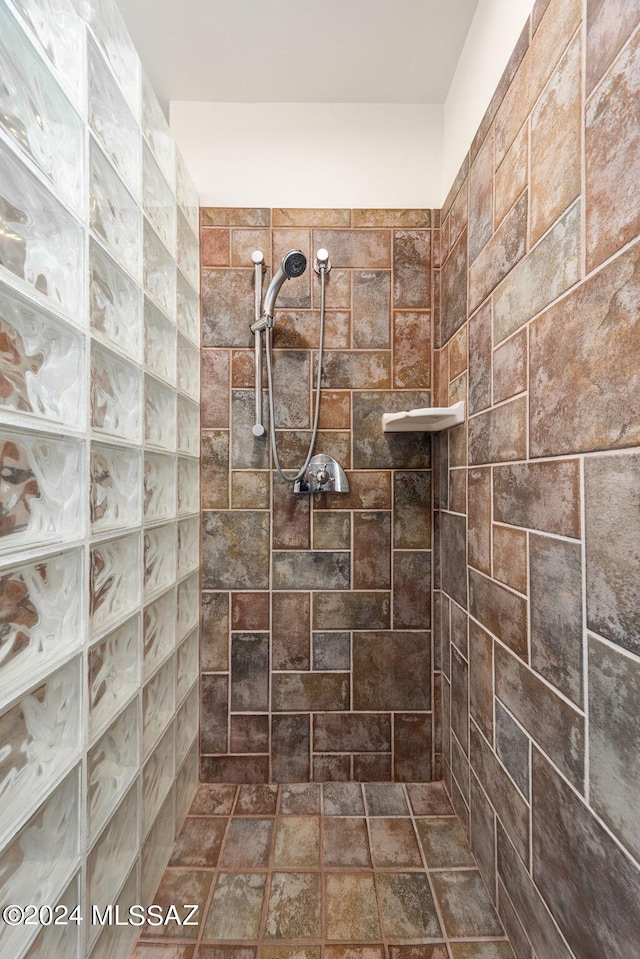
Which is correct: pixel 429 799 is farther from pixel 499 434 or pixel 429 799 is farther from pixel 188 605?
pixel 499 434

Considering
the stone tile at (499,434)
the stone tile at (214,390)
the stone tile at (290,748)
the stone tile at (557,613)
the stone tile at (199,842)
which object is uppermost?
the stone tile at (214,390)

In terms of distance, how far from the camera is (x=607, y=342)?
0.63 meters

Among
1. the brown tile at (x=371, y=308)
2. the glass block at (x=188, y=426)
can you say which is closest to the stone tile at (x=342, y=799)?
the glass block at (x=188, y=426)

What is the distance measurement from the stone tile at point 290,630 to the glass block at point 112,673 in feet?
1.89

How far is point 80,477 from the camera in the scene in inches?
28.9

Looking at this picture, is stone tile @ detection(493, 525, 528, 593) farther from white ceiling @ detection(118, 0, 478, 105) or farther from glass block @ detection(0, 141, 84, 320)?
white ceiling @ detection(118, 0, 478, 105)

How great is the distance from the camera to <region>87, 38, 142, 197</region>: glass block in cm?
78

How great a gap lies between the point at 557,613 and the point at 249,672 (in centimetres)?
104

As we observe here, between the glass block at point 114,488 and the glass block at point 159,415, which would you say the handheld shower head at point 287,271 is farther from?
the glass block at point 114,488

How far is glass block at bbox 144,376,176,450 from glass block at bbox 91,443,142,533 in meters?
0.12

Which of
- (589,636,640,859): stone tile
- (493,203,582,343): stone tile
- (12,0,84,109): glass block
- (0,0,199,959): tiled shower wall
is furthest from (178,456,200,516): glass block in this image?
(589,636,640,859): stone tile

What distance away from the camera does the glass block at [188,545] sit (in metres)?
1.30

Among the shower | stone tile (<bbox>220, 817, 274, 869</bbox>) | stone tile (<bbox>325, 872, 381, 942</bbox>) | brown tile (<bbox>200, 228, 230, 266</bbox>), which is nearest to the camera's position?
stone tile (<bbox>325, 872, 381, 942</bbox>)

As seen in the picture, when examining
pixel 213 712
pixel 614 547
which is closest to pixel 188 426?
pixel 213 712
